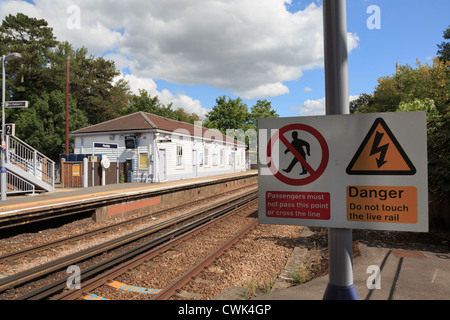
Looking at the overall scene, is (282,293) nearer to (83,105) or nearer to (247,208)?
(247,208)

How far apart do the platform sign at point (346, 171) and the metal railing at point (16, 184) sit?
1584cm

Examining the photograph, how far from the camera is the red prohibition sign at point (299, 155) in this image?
6.91 ft

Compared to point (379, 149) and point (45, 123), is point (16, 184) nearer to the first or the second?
point (379, 149)

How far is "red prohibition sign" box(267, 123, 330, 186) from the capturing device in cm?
211

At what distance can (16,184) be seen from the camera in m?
14.3

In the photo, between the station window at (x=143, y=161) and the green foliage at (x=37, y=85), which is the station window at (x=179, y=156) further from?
the green foliage at (x=37, y=85)

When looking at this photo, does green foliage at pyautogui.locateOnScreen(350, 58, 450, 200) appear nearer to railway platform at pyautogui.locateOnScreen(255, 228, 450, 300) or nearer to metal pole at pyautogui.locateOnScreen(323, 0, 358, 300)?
railway platform at pyautogui.locateOnScreen(255, 228, 450, 300)

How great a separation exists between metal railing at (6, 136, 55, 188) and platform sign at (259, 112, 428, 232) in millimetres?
15089

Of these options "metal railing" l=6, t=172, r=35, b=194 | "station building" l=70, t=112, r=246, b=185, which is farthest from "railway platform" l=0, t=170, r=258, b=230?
"station building" l=70, t=112, r=246, b=185

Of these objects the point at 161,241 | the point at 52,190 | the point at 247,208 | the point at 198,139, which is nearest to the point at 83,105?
the point at 198,139

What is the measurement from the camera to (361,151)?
199cm

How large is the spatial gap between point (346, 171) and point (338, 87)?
24.6 inches

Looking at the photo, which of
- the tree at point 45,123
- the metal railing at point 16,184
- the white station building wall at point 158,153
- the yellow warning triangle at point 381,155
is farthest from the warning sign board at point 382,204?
the tree at point 45,123

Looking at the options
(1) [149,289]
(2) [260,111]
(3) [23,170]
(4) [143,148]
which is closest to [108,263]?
(1) [149,289]
